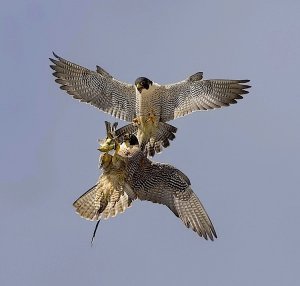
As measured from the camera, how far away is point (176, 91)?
19297 millimetres

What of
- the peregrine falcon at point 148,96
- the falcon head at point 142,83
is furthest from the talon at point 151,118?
the falcon head at point 142,83

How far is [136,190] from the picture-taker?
59.4 ft

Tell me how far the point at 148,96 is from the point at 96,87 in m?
0.95

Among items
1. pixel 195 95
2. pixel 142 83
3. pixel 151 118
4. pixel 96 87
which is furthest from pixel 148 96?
pixel 96 87

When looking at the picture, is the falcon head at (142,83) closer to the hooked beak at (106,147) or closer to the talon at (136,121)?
the talon at (136,121)

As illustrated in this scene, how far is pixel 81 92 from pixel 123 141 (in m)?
2.32

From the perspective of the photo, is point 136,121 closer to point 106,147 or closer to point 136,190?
point 136,190

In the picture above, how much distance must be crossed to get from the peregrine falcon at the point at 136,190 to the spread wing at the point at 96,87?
5.35ft

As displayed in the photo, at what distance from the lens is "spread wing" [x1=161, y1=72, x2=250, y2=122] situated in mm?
19062

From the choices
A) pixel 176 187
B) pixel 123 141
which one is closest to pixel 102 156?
pixel 123 141

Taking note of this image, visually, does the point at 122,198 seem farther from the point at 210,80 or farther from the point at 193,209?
the point at 210,80

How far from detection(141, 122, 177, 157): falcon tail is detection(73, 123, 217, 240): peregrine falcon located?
0.57 metres

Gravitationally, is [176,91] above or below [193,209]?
above

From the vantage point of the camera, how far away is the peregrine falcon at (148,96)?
19.0 m
